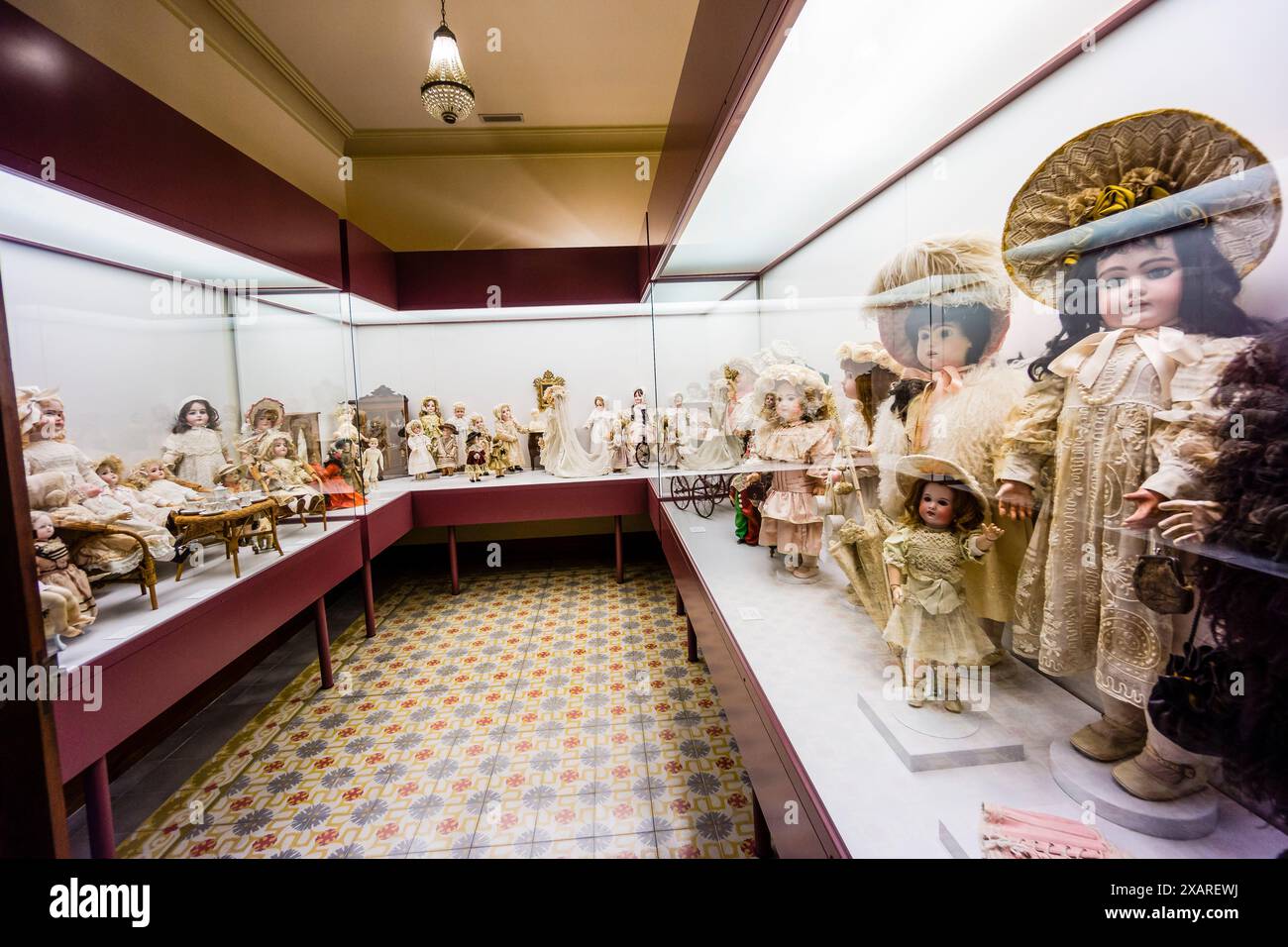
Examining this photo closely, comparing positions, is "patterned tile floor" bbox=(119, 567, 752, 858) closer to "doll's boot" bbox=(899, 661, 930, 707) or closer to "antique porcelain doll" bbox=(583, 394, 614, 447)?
"doll's boot" bbox=(899, 661, 930, 707)

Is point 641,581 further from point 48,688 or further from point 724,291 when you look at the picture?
point 48,688

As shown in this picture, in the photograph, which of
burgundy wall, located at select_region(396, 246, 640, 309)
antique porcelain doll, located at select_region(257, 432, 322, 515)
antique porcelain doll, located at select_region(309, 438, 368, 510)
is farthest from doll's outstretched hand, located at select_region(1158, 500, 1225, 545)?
burgundy wall, located at select_region(396, 246, 640, 309)

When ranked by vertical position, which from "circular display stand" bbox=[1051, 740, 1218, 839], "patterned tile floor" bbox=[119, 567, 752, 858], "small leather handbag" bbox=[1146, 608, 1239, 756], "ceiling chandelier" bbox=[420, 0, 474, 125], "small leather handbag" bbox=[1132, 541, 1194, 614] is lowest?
"patterned tile floor" bbox=[119, 567, 752, 858]

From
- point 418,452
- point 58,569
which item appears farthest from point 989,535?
point 418,452

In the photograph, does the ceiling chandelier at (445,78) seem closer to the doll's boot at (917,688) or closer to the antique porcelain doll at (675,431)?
the antique porcelain doll at (675,431)

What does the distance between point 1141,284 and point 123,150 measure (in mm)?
3156

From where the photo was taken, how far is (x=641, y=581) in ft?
18.1

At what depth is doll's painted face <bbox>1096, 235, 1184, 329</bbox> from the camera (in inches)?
27.1

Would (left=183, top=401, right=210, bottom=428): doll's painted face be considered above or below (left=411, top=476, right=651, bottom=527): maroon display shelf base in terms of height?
above

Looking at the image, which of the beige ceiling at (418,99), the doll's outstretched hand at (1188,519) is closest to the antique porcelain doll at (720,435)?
the doll's outstretched hand at (1188,519)

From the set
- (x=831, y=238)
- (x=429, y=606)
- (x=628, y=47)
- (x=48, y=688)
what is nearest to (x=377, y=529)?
(x=429, y=606)

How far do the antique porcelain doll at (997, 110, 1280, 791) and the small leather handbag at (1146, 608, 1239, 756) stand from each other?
51 mm

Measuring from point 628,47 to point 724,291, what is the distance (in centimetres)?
336

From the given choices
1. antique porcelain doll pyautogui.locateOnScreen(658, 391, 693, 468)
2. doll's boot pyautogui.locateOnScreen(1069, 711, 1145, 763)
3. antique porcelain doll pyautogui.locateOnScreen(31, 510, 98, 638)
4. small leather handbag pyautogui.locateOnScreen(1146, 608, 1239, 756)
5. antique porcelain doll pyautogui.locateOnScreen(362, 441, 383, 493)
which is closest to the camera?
small leather handbag pyautogui.locateOnScreen(1146, 608, 1239, 756)
